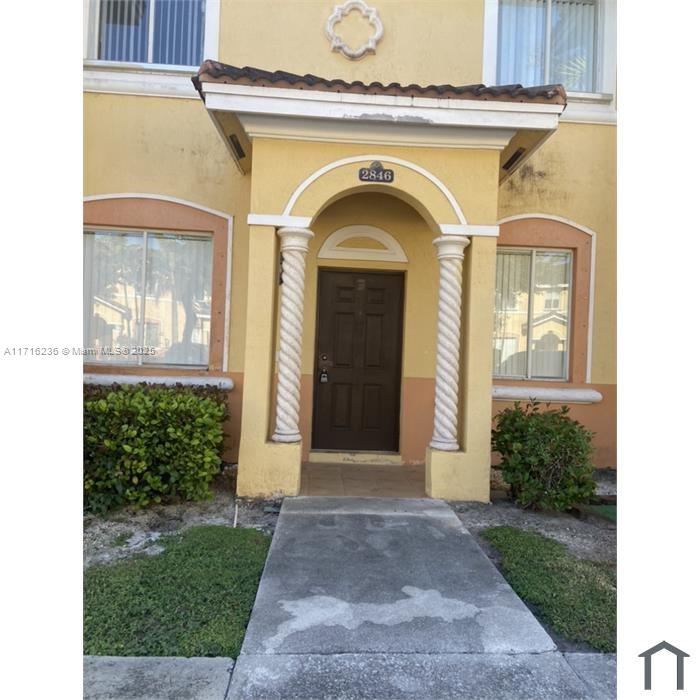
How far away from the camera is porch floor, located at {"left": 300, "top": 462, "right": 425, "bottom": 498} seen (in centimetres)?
558

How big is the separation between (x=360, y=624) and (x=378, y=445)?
3.86m

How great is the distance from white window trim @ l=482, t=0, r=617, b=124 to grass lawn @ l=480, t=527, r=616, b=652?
5.23 meters

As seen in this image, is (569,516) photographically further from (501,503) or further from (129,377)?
(129,377)

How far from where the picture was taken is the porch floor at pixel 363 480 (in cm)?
558

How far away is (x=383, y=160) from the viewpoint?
212 inches

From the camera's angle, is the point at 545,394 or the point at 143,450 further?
the point at 545,394

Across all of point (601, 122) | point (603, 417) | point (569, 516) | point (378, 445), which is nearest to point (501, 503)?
point (569, 516)

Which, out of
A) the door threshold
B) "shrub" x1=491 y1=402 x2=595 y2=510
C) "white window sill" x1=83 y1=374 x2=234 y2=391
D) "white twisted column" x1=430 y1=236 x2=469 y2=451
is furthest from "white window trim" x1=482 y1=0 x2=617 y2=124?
"white window sill" x1=83 y1=374 x2=234 y2=391

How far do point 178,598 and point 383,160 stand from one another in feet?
13.5

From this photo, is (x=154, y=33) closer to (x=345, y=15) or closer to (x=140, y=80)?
(x=140, y=80)

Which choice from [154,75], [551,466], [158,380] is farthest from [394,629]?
[154,75]

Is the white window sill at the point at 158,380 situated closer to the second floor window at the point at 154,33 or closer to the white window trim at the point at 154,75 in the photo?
the white window trim at the point at 154,75

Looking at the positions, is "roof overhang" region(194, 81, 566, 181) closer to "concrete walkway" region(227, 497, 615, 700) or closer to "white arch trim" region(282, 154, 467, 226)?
"white arch trim" region(282, 154, 467, 226)

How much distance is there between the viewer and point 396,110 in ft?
16.5
